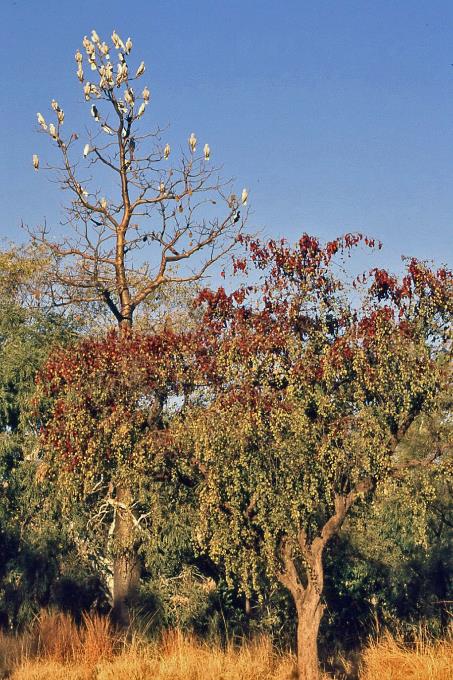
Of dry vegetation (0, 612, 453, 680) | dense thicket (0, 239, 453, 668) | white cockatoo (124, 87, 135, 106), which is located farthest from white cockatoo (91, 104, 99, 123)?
dry vegetation (0, 612, 453, 680)

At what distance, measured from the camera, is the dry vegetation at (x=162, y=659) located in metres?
14.7

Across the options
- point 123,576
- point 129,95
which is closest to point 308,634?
point 123,576

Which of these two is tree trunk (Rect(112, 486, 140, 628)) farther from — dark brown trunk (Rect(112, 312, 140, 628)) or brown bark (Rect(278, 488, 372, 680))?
brown bark (Rect(278, 488, 372, 680))

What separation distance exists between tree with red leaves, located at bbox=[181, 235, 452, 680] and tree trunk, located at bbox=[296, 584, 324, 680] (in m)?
0.02

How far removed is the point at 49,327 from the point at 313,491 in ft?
36.8

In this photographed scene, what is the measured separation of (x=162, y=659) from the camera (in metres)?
15.3

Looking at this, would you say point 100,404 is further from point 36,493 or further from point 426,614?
point 426,614

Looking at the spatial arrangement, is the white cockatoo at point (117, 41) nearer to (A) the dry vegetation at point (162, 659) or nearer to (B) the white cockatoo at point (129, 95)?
(B) the white cockatoo at point (129, 95)

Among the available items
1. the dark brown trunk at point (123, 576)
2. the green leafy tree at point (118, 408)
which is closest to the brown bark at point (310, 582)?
the green leafy tree at point (118, 408)

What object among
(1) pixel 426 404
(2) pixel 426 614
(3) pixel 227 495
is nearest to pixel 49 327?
(3) pixel 227 495

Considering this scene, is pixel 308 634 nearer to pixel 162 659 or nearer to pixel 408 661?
pixel 408 661

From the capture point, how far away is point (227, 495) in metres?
14.4

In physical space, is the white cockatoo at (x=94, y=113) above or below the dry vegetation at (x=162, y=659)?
above

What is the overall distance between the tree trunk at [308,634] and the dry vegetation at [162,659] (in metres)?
0.53
